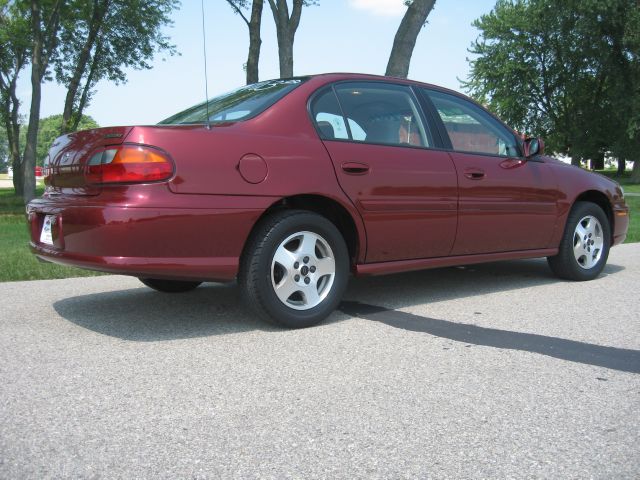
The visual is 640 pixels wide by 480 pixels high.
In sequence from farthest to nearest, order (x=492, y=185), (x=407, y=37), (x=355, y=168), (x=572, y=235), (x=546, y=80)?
(x=546, y=80) → (x=407, y=37) → (x=572, y=235) → (x=492, y=185) → (x=355, y=168)

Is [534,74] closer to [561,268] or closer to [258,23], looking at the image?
[258,23]

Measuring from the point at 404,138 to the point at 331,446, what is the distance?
106 inches

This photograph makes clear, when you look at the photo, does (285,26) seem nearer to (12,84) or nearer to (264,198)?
(264,198)

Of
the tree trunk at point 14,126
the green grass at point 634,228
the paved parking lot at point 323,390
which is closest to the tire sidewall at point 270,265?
the paved parking lot at point 323,390

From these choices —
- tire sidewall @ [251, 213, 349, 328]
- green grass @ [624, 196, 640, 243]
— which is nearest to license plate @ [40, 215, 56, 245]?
tire sidewall @ [251, 213, 349, 328]

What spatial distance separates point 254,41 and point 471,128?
1008 cm

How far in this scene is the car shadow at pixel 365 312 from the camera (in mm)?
3457

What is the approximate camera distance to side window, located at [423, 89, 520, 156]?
4.75 metres

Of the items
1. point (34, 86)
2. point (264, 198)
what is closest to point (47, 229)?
point (264, 198)

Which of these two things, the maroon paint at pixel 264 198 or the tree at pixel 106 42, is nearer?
the maroon paint at pixel 264 198

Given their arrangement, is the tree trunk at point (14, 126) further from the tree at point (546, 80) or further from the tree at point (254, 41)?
the tree at point (546, 80)

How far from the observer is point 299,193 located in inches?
146

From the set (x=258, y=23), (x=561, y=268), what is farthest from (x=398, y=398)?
(x=258, y=23)

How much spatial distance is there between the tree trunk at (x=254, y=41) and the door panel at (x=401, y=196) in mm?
9775
